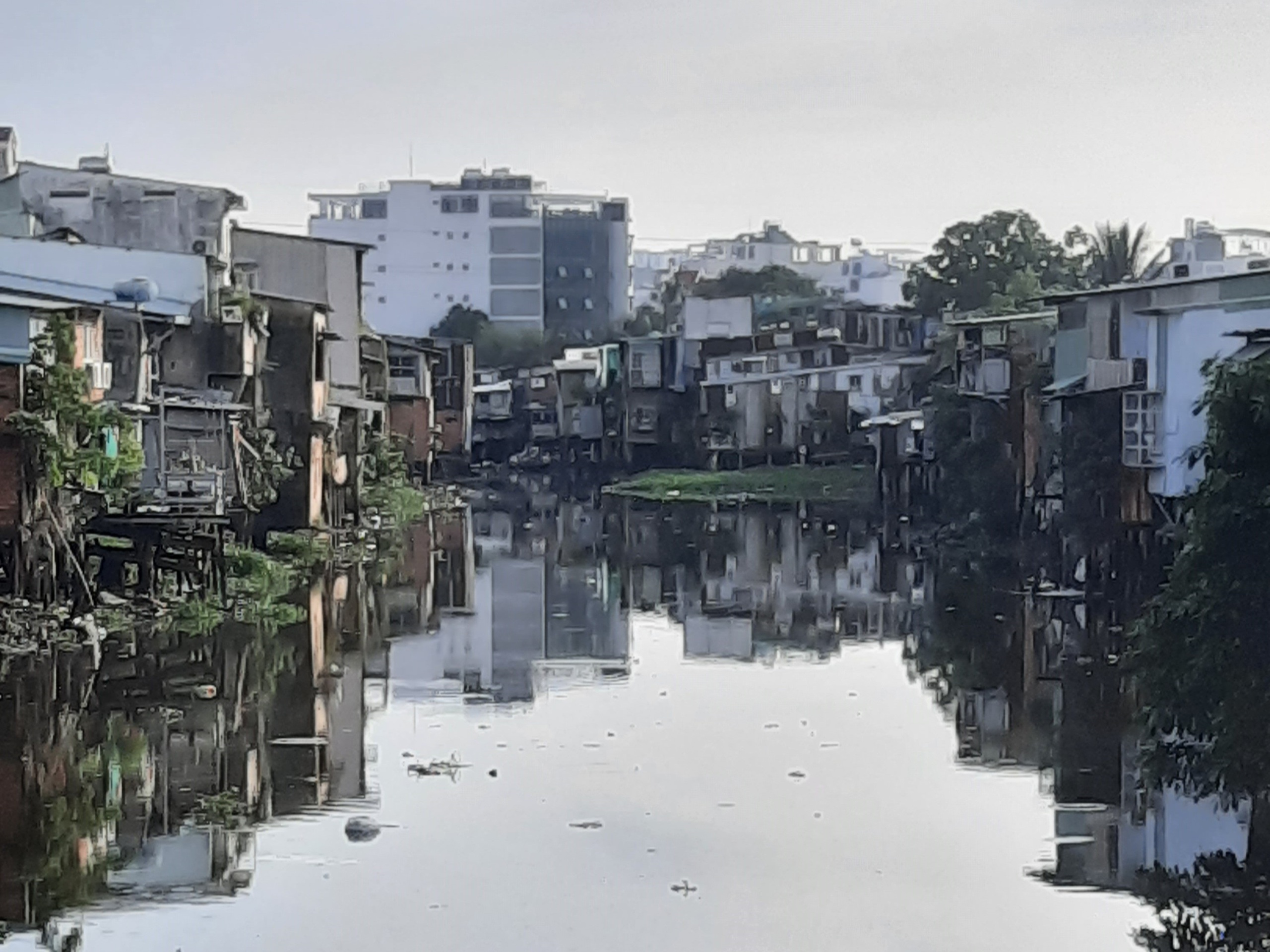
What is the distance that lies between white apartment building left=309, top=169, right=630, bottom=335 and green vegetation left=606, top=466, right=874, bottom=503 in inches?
1773

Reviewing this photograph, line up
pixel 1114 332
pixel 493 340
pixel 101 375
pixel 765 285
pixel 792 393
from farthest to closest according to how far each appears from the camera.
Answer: pixel 493 340, pixel 765 285, pixel 792 393, pixel 1114 332, pixel 101 375

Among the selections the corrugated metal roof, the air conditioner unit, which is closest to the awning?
the corrugated metal roof

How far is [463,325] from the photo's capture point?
107188 mm

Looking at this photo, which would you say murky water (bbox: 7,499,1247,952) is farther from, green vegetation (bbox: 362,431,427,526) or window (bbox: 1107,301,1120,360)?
green vegetation (bbox: 362,431,427,526)

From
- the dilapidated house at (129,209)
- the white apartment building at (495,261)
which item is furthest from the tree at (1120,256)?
the white apartment building at (495,261)

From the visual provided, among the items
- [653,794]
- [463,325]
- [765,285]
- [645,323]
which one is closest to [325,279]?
[653,794]

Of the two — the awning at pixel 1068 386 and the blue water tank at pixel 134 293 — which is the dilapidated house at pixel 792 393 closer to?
the awning at pixel 1068 386

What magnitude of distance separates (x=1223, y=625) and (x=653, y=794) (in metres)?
4.94

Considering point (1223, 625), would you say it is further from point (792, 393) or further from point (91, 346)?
point (792, 393)

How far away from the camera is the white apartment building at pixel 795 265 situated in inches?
5108

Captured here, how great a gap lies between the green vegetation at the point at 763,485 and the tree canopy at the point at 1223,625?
4630cm

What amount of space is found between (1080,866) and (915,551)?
29477 millimetres

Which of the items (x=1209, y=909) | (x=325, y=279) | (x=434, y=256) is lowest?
(x=1209, y=909)

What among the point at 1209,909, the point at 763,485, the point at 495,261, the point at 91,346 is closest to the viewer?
the point at 1209,909
